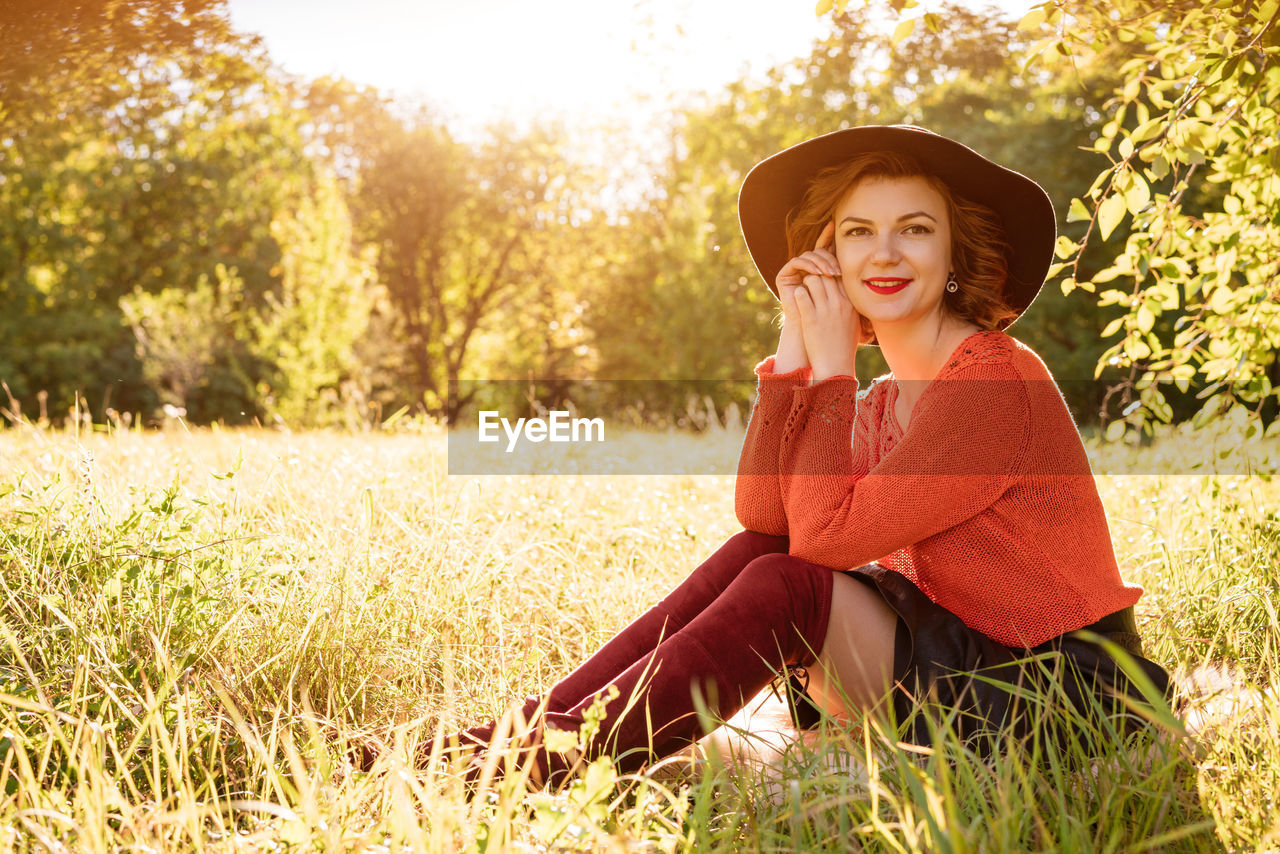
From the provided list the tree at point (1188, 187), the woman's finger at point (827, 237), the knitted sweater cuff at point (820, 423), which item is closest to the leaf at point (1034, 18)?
the tree at point (1188, 187)

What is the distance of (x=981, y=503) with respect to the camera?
2125 millimetres

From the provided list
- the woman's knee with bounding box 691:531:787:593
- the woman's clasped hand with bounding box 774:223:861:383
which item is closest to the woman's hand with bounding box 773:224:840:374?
the woman's clasped hand with bounding box 774:223:861:383

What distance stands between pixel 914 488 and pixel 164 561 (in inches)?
73.6

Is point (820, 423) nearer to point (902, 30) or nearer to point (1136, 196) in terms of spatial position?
point (902, 30)

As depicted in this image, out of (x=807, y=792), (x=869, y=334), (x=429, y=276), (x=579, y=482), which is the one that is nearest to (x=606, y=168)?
(x=429, y=276)

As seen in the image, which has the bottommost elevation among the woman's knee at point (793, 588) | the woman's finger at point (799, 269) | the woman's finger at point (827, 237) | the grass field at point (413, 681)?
the grass field at point (413, 681)

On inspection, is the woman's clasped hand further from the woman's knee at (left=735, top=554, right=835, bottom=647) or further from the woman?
the woman's knee at (left=735, top=554, right=835, bottom=647)

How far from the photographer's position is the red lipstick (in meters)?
2.42

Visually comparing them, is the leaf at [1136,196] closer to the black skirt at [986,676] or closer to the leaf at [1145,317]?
the leaf at [1145,317]

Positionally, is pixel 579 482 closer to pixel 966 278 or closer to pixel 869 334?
pixel 869 334

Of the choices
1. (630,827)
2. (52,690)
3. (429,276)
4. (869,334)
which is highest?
(429,276)

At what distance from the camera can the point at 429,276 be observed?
19906 millimetres

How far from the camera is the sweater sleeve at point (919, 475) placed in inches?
82.4

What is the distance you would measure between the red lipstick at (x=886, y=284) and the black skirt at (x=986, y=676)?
0.73 m
